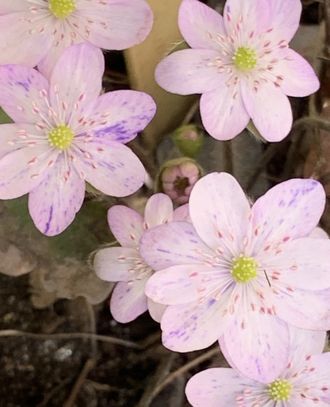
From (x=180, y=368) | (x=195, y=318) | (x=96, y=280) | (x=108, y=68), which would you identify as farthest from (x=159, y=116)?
(x=195, y=318)

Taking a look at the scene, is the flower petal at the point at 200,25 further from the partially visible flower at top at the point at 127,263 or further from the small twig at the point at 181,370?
the small twig at the point at 181,370

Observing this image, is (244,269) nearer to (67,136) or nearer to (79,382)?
(67,136)

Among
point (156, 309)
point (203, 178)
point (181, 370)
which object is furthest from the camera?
point (181, 370)

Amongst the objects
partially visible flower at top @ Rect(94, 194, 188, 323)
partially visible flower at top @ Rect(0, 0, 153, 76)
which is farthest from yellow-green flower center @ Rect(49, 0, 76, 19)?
partially visible flower at top @ Rect(94, 194, 188, 323)

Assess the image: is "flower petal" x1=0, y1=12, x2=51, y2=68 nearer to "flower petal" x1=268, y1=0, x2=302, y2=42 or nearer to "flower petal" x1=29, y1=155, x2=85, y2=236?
"flower petal" x1=29, y1=155, x2=85, y2=236

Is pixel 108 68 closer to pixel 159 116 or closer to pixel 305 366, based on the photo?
pixel 159 116

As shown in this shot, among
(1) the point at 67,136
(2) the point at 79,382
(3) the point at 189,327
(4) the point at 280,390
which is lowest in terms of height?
(2) the point at 79,382

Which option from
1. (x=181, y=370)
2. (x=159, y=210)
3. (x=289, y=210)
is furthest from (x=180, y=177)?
(x=181, y=370)

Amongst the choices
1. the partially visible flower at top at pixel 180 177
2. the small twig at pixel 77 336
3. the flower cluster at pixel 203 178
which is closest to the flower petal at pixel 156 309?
the flower cluster at pixel 203 178
